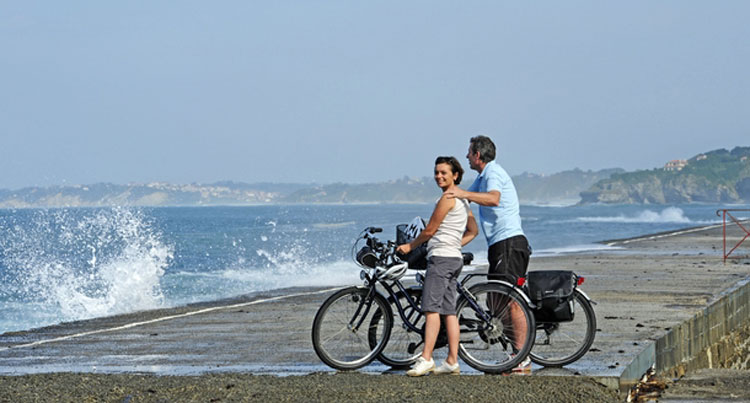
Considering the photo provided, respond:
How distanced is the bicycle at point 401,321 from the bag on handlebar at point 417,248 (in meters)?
0.09

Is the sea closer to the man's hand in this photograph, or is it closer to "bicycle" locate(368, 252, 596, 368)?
"bicycle" locate(368, 252, 596, 368)

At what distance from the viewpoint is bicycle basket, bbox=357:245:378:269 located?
8.80m

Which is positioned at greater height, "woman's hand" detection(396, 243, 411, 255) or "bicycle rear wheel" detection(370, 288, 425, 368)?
"woman's hand" detection(396, 243, 411, 255)

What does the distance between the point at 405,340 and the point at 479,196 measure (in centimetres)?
146

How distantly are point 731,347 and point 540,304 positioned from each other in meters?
8.49

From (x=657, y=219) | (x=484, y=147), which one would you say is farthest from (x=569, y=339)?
(x=657, y=219)

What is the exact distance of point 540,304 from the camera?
8812 mm

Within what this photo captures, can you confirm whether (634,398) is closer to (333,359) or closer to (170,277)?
(333,359)

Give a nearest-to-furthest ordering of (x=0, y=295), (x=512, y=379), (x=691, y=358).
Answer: (x=512, y=379), (x=691, y=358), (x=0, y=295)

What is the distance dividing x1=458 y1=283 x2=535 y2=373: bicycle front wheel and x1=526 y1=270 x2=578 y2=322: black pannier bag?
224mm

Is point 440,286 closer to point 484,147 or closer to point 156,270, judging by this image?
point 484,147

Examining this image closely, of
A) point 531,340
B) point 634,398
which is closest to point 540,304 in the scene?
point 531,340

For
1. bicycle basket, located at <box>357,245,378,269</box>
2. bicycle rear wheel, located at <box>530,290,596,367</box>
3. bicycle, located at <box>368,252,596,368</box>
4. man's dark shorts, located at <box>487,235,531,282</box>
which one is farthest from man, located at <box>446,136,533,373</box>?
bicycle basket, located at <box>357,245,378,269</box>

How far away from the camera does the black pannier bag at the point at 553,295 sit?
8.80 metres
